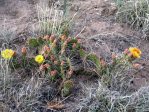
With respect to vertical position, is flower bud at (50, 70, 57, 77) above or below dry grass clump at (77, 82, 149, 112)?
above

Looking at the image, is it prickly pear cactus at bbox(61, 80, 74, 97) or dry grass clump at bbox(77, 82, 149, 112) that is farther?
prickly pear cactus at bbox(61, 80, 74, 97)

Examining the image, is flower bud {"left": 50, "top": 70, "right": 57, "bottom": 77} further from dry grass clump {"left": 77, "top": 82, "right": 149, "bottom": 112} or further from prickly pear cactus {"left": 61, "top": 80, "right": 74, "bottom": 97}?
dry grass clump {"left": 77, "top": 82, "right": 149, "bottom": 112}

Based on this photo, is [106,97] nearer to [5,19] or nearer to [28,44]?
[28,44]

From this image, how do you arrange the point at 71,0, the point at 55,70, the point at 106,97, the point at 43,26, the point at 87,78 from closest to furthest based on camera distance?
1. the point at 106,97
2. the point at 55,70
3. the point at 87,78
4. the point at 43,26
5. the point at 71,0

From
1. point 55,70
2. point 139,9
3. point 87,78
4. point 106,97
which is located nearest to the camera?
point 106,97

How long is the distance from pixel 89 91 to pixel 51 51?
0.49 meters

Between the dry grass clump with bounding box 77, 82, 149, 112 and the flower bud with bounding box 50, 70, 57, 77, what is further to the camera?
the flower bud with bounding box 50, 70, 57, 77

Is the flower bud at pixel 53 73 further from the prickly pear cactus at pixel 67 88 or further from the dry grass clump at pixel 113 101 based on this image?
the dry grass clump at pixel 113 101

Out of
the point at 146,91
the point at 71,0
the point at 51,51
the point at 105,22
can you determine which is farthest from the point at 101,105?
the point at 71,0

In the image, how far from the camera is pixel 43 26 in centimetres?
313

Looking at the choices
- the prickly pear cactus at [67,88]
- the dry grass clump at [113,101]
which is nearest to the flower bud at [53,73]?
the prickly pear cactus at [67,88]

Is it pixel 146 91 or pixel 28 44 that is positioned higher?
pixel 28 44

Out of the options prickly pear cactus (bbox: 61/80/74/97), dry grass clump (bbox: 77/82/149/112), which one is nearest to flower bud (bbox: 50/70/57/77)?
prickly pear cactus (bbox: 61/80/74/97)

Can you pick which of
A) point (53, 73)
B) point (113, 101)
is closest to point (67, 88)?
point (53, 73)
